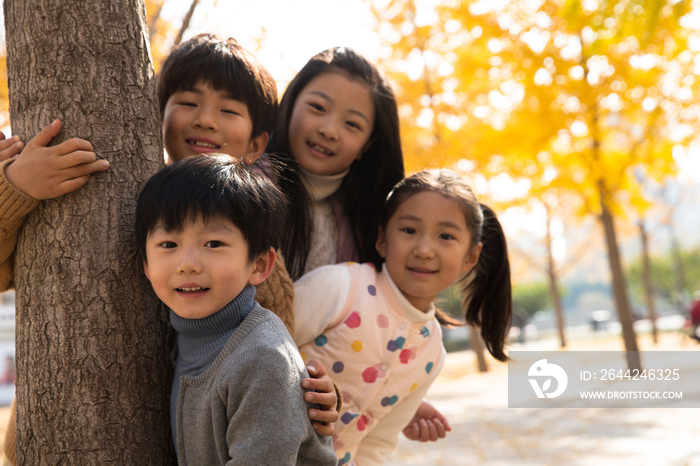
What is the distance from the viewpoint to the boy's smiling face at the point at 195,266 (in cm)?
141

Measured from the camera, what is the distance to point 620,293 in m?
8.22

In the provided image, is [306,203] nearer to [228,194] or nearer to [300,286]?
[300,286]

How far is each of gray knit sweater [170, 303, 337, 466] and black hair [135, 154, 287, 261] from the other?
0.24 m

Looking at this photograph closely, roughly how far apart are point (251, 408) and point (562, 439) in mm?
5085

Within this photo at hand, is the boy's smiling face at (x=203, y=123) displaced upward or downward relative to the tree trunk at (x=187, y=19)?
downward

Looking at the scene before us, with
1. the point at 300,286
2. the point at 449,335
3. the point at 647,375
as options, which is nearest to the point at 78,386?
the point at 300,286

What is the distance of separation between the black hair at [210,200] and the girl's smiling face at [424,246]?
72 cm

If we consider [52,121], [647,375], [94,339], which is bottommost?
[647,375]

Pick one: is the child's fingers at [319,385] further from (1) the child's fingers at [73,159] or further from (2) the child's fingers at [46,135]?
(2) the child's fingers at [46,135]

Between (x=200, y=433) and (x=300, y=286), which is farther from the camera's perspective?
(x=300, y=286)

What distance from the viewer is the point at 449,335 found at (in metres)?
25.1

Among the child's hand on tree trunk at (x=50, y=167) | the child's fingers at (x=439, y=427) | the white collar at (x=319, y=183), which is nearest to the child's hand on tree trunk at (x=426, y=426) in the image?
the child's fingers at (x=439, y=427)

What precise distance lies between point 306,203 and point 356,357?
0.66 metres

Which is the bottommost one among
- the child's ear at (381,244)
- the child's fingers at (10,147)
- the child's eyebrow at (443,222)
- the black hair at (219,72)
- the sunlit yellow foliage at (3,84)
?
the child's ear at (381,244)
